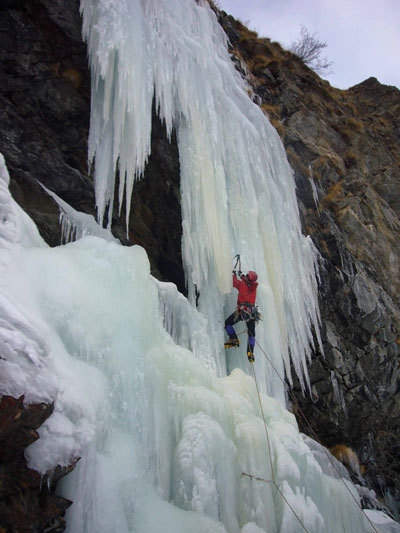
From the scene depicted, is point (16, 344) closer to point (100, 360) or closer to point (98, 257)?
point (100, 360)

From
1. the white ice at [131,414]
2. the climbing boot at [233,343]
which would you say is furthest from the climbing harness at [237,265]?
the white ice at [131,414]

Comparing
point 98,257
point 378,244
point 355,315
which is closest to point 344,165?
point 378,244

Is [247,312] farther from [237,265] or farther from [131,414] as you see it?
[131,414]

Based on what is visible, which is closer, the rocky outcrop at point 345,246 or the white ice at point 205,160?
the white ice at point 205,160

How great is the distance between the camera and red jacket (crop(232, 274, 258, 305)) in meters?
5.37

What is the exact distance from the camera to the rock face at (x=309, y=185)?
499 centimetres

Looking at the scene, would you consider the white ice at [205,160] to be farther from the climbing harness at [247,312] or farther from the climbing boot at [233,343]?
the climbing harness at [247,312]

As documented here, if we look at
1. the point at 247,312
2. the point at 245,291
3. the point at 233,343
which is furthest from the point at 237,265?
the point at 233,343

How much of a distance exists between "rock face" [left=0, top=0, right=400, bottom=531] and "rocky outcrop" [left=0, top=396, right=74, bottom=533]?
10.5 feet

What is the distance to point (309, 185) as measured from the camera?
912cm

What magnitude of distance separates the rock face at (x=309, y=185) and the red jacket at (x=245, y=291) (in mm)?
1246

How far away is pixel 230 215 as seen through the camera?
611 centimetres

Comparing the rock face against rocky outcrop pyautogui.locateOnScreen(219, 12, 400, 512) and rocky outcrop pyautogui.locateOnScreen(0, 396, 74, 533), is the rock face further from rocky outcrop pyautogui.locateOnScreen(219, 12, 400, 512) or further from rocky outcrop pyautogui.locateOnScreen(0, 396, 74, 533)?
rocky outcrop pyautogui.locateOnScreen(0, 396, 74, 533)

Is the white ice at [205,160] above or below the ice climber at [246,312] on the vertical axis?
above
